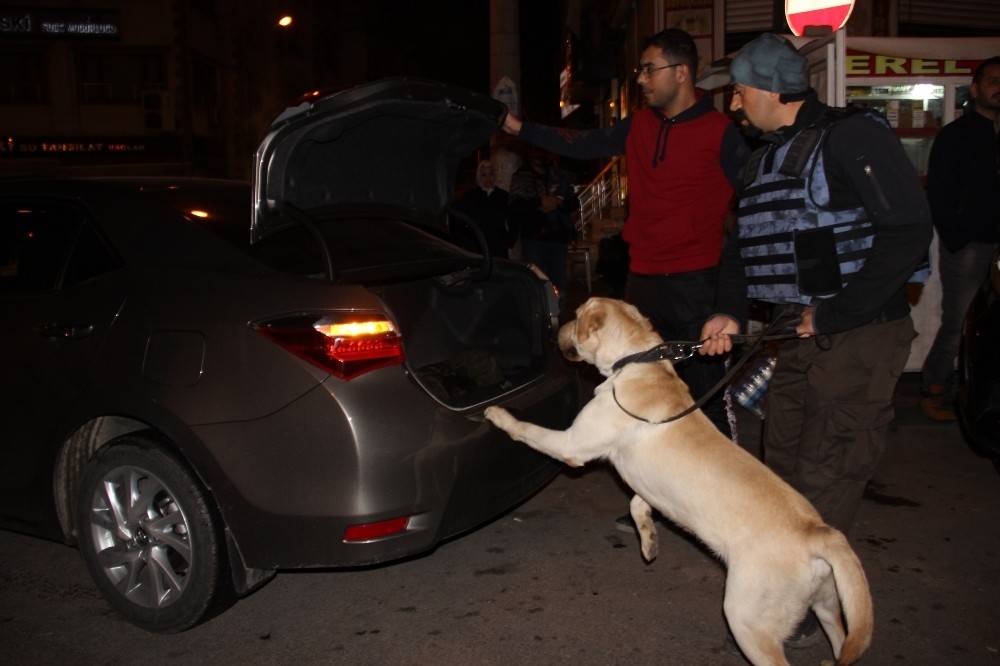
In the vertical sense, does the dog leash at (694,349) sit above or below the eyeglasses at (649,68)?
below

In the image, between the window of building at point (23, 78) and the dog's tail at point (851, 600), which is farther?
the window of building at point (23, 78)

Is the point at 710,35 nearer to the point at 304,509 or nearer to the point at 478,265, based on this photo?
the point at 478,265

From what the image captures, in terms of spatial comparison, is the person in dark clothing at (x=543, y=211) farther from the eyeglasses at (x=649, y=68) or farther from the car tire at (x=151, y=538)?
the car tire at (x=151, y=538)

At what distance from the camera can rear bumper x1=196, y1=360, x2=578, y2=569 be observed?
2.81 meters

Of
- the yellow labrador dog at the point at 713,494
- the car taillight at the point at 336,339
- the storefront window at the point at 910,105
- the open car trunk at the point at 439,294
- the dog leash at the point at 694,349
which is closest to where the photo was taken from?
the yellow labrador dog at the point at 713,494

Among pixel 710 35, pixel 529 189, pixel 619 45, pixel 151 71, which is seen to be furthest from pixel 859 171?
pixel 151 71

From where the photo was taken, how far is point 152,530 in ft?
10.4

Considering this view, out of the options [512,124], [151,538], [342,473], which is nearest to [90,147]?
[512,124]

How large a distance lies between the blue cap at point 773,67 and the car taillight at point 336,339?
1624 mm

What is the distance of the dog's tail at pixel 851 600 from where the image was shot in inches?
93.3

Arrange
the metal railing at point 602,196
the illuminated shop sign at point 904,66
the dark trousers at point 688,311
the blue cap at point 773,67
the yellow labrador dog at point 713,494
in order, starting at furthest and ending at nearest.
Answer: the metal railing at point 602,196
the illuminated shop sign at point 904,66
the dark trousers at point 688,311
the blue cap at point 773,67
the yellow labrador dog at point 713,494

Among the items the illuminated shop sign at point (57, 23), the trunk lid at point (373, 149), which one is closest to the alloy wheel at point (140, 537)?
the trunk lid at point (373, 149)

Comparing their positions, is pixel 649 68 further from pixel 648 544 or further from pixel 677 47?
pixel 648 544

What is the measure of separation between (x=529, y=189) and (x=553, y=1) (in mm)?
34071
